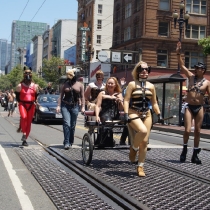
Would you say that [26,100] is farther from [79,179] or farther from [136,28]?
[136,28]

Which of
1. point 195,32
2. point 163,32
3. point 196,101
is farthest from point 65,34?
point 196,101

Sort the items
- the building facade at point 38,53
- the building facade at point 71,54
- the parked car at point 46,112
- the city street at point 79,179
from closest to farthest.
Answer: the city street at point 79,179 → the parked car at point 46,112 → the building facade at point 71,54 → the building facade at point 38,53

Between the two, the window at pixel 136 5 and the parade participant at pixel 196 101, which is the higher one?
the window at pixel 136 5

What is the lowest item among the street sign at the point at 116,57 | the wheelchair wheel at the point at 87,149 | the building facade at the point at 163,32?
the wheelchair wheel at the point at 87,149

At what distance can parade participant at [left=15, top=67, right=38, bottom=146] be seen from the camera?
36.2 ft

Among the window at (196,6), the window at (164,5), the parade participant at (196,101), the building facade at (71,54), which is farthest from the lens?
the building facade at (71,54)

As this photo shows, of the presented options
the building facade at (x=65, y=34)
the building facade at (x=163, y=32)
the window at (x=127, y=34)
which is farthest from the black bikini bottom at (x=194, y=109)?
the building facade at (x=65, y=34)

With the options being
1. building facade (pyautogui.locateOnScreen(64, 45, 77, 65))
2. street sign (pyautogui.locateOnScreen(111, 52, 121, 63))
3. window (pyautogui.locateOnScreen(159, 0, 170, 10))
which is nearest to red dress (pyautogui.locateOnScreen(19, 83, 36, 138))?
street sign (pyautogui.locateOnScreen(111, 52, 121, 63))

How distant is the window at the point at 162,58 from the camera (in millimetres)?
48875

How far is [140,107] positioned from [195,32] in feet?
149

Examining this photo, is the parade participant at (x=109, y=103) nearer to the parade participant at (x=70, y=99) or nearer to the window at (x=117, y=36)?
the parade participant at (x=70, y=99)

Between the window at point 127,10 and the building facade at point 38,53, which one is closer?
the window at point 127,10

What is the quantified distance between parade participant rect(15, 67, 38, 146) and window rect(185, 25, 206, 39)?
41.2 m

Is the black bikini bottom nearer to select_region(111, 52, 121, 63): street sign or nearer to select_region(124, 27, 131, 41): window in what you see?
select_region(111, 52, 121, 63): street sign
